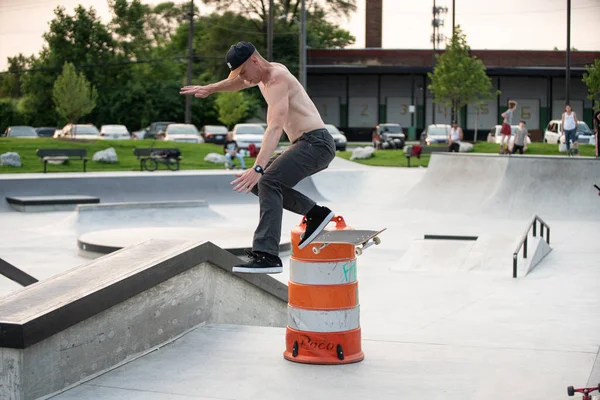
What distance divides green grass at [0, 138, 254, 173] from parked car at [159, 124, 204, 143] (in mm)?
4549

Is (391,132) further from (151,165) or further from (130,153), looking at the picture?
(151,165)

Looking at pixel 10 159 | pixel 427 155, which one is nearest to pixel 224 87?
pixel 10 159

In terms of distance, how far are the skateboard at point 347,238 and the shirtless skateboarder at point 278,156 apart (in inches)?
2.5

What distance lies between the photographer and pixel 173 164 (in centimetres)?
2833

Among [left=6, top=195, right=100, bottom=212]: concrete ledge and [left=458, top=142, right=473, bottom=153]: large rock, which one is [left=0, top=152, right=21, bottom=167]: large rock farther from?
Result: [left=458, top=142, right=473, bottom=153]: large rock

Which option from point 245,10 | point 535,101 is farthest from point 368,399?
point 245,10

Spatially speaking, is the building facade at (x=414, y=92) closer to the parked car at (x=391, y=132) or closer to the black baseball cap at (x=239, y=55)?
the parked car at (x=391, y=132)

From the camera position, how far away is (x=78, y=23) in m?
66.4

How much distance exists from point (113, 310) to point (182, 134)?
36.5m

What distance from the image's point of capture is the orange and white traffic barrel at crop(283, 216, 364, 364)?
5434mm

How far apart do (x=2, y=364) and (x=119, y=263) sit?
1.45 m

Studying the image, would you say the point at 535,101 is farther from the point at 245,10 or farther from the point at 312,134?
the point at 312,134

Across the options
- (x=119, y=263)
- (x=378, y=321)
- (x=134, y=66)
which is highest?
(x=134, y=66)

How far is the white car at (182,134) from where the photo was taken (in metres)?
40.7
